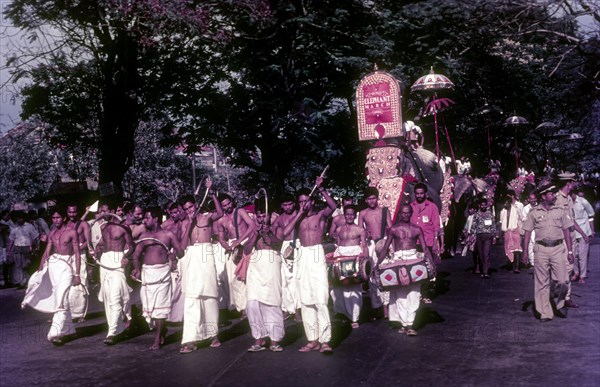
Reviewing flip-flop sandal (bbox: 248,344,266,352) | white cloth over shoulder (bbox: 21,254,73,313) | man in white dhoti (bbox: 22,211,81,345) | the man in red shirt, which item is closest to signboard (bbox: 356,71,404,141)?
the man in red shirt

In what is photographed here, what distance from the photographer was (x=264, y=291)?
30.4 feet

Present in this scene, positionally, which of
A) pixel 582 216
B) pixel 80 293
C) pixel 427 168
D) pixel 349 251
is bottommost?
pixel 80 293

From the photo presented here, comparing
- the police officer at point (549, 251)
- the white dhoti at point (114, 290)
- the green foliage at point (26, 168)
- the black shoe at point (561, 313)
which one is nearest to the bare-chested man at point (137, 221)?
the white dhoti at point (114, 290)

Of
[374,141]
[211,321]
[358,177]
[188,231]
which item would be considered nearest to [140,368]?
[211,321]

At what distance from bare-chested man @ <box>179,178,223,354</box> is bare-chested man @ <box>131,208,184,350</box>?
0.30m

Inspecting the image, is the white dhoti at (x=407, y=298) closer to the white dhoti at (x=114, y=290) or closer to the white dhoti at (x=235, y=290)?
the white dhoti at (x=235, y=290)

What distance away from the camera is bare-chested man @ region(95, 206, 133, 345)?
34.0 ft

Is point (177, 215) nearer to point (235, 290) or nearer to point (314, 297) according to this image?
point (235, 290)

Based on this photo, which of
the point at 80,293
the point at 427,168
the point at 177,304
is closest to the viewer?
the point at 177,304

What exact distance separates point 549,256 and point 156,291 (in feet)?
18.1

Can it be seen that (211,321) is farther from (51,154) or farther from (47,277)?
(51,154)

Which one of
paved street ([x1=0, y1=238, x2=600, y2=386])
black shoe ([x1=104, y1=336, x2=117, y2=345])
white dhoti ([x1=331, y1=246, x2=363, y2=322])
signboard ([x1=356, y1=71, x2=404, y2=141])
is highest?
signboard ([x1=356, y1=71, x2=404, y2=141])

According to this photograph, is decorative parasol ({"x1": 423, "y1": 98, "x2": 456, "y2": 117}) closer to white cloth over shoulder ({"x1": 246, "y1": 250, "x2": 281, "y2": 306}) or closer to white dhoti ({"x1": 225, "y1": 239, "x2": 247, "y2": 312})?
white dhoti ({"x1": 225, "y1": 239, "x2": 247, "y2": 312})

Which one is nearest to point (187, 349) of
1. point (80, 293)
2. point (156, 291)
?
point (156, 291)
